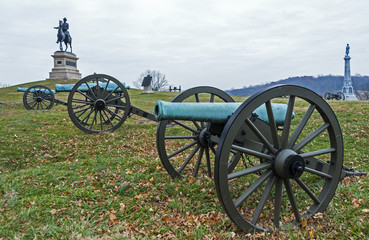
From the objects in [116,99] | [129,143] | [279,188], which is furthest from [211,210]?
[116,99]

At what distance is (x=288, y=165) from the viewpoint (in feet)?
9.86

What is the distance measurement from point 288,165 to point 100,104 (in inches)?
272

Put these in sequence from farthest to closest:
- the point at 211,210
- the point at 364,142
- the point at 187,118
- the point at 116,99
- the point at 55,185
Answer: the point at 116,99 → the point at 364,142 → the point at 55,185 → the point at 211,210 → the point at 187,118

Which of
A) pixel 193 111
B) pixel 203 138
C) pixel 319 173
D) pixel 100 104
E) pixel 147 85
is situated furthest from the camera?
pixel 147 85

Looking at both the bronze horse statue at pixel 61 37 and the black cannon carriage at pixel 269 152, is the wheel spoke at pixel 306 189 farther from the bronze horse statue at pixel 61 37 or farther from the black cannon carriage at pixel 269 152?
the bronze horse statue at pixel 61 37

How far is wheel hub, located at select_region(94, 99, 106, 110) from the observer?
8711mm

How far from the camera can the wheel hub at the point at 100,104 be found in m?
8.71

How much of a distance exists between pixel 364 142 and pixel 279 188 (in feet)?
20.1

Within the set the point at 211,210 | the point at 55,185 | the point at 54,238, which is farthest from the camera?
the point at 55,185

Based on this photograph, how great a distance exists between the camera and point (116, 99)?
29.2 feet

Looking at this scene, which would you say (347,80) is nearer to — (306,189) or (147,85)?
(147,85)

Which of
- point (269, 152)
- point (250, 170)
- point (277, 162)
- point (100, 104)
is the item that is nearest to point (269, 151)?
point (269, 152)

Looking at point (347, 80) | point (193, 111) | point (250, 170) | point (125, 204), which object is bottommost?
point (125, 204)

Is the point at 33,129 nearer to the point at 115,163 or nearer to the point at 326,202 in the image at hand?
the point at 115,163
